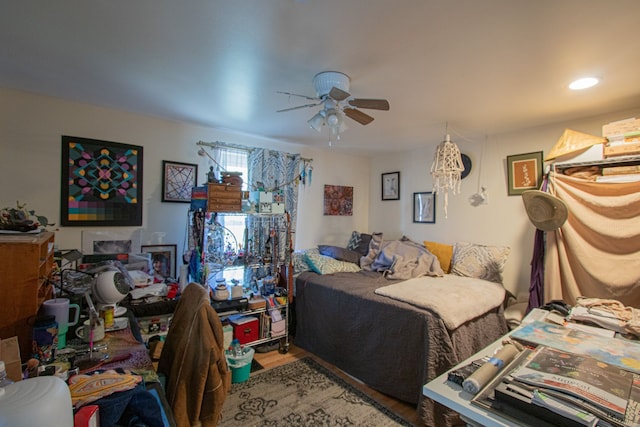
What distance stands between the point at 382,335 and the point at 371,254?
4.53 ft

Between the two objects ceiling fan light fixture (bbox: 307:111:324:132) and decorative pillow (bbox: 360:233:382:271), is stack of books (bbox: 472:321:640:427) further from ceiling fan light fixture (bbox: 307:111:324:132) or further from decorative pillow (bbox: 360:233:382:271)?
decorative pillow (bbox: 360:233:382:271)

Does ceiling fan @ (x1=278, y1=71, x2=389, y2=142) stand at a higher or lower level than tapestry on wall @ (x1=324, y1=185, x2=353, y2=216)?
higher

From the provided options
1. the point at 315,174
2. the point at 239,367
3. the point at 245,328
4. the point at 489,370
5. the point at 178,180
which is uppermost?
the point at 315,174

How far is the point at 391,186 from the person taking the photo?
14.4 ft

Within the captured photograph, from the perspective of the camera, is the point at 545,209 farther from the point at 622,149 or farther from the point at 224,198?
the point at 224,198

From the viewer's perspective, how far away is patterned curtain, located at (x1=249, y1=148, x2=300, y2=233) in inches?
133

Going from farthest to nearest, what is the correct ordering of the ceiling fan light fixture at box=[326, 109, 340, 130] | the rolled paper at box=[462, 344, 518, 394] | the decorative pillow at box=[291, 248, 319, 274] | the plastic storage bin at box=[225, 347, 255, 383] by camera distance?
the decorative pillow at box=[291, 248, 319, 274] → the plastic storage bin at box=[225, 347, 255, 383] → the ceiling fan light fixture at box=[326, 109, 340, 130] → the rolled paper at box=[462, 344, 518, 394]

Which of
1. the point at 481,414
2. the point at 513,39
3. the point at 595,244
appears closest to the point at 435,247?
the point at 595,244

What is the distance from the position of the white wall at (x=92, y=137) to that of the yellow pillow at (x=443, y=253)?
1.59 meters

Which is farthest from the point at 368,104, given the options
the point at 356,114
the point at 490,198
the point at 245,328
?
the point at 490,198

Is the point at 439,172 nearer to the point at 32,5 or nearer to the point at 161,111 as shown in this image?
the point at 161,111

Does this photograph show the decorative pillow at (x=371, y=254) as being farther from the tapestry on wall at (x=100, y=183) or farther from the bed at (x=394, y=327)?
the tapestry on wall at (x=100, y=183)

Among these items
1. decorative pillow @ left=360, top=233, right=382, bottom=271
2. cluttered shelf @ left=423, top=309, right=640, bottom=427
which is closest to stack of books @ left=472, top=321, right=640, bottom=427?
cluttered shelf @ left=423, top=309, right=640, bottom=427

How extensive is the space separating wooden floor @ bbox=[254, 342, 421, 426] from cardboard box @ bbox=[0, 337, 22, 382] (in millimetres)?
1974
